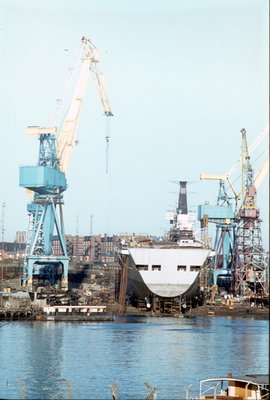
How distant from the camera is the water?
3453 cm

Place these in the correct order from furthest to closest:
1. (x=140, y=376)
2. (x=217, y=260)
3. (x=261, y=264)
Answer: (x=217, y=260), (x=261, y=264), (x=140, y=376)

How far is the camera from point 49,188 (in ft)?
297

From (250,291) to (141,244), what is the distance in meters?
11.5

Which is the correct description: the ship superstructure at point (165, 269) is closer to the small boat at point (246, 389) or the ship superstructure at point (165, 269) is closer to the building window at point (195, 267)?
the building window at point (195, 267)

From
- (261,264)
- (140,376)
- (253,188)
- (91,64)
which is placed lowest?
(140,376)

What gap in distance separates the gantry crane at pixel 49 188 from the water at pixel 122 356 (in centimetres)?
2597

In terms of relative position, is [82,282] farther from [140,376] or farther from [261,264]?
[140,376]

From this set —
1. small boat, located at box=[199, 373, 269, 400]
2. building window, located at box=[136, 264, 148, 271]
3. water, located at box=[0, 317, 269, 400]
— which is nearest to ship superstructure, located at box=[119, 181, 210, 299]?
building window, located at box=[136, 264, 148, 271]

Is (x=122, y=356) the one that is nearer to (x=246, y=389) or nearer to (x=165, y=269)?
(x=246, y=389)

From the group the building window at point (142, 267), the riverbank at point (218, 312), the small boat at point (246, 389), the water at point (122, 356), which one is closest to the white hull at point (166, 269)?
the building window at point (142, 267)

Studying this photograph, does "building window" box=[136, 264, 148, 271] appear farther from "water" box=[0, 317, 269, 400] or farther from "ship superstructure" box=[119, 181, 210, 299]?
→ "water" box=[0, 317, 269, 400]

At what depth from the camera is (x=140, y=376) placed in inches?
1489

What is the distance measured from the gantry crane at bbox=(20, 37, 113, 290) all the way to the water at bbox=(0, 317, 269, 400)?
2597cm

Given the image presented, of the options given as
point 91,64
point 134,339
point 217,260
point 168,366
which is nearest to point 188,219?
point 217,260
